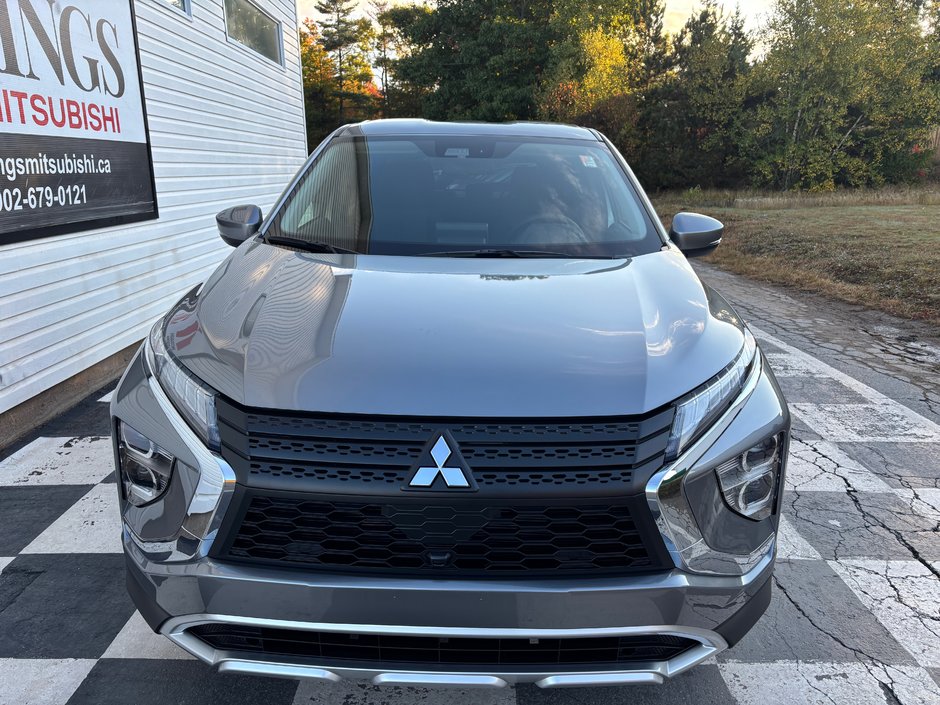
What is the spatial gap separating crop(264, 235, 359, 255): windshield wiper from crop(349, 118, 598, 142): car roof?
85cm

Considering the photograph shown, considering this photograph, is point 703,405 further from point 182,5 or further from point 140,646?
point 182,5

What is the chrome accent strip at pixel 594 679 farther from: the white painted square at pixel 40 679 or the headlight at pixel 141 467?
the white painted square at pixel 40 679

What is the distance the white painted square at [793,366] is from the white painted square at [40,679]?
4730 millimetres

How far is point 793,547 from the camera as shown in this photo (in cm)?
287

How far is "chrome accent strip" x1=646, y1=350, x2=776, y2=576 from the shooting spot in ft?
5.11

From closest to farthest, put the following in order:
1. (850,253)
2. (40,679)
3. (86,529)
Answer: (40,679) → (86,529) → (850,253)

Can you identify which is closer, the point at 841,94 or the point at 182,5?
the point at 182,5

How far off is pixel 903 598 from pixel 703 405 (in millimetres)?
1550

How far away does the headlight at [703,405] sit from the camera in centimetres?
161

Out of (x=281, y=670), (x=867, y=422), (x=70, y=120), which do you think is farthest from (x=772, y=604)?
(x=70, y=120)

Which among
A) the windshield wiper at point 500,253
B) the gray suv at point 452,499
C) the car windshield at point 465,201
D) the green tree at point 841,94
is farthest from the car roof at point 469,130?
the green tree at point 841,94

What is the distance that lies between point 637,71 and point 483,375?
4192cm

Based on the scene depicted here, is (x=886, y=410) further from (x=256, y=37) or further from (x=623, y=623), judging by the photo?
(x=256, y=37)

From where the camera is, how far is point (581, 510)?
155 centimetres
